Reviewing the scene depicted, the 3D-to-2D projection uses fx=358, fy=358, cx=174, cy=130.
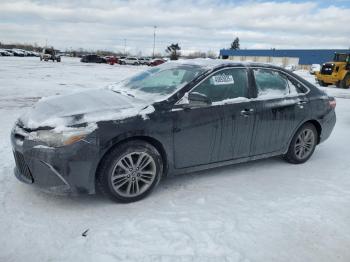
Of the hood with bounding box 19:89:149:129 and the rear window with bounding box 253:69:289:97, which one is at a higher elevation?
the rear window with bounding box 253:69:289:97

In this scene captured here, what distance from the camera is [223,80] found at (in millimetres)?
4539

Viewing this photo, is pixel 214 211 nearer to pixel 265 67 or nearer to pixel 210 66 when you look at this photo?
pixel 210 66

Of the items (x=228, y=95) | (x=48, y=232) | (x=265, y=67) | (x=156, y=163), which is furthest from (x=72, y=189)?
(x=265, y=67)

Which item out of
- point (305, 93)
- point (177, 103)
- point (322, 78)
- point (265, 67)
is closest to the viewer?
point (177, 103)

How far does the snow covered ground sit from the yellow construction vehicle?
18834mm

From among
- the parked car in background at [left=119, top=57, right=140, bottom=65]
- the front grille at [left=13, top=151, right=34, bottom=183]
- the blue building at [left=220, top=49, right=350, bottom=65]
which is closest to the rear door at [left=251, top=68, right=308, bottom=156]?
the front grille at [left=13, top=151, right=34, bottom=183]

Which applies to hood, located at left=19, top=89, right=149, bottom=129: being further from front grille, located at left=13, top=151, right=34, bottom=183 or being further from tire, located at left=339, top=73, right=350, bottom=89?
tire, located at left=339, top=73, right=350, bottom=89

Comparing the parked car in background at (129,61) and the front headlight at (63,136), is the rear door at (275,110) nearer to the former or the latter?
the front headlight at (63,136)

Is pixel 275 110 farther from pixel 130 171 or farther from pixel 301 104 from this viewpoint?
pixel 130 171

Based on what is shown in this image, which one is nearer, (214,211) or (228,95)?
(214,211)

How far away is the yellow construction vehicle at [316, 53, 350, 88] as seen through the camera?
21781 mm

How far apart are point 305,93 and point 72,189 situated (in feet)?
12.1

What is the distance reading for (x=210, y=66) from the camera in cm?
455

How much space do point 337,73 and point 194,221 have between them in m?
21.3
